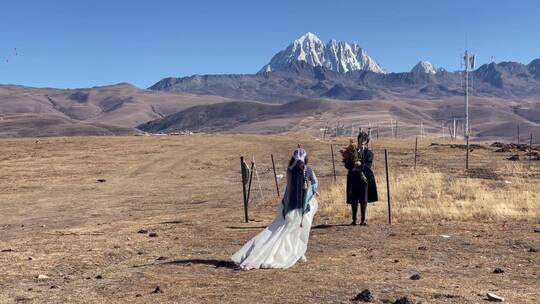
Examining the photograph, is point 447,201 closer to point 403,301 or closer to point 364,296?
point 364,296

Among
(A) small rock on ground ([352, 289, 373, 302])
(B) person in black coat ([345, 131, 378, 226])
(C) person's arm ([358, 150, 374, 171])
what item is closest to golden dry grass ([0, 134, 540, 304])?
(A) small rock on ground ([352, 289, 373, 302])

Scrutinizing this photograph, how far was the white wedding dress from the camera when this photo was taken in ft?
33.8

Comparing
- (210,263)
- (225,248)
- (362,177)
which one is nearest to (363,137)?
(362,177)

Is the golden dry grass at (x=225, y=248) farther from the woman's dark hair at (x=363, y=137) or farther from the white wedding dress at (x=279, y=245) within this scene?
the woman's dark hair at (x=363, y=137)

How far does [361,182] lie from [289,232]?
12.6 ft

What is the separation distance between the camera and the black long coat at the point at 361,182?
1407cm

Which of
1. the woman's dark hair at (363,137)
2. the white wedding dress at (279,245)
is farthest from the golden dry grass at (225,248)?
the woman's dark hair at (363,137)

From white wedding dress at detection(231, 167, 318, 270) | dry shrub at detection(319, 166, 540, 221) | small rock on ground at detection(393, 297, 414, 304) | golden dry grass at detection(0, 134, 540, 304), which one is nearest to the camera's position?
small rock on ground at detection(393, 297, 414, 304)

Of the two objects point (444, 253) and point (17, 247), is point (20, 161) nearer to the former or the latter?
point (17, 247)

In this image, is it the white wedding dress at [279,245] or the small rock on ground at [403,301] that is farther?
the white wedding dress at [279,245]

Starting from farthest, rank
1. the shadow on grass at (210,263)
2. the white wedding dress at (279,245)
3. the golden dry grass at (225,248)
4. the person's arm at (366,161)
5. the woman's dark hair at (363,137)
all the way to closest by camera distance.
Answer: the person's arm at (366,161), the woman's dark hair at (363,137), the shadow on grass at (210,263), the white wedding dress at (279,245), the golden dry grass at (225,248)

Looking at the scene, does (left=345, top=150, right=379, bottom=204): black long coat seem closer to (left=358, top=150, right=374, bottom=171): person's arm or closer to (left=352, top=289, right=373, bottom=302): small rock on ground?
(left=358, top=150, right=374, bottom=171): person's arm

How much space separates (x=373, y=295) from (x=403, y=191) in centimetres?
1268

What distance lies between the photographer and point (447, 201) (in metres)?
18.0
